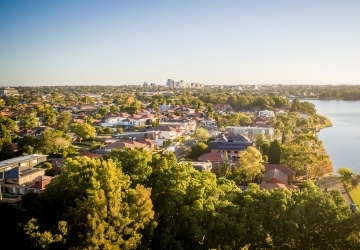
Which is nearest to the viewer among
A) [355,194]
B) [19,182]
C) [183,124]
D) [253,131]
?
[19,182]

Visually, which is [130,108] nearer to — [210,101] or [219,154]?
[210,101]

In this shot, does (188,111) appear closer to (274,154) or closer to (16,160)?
(274,154)

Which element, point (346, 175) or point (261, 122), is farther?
point (261, 122)

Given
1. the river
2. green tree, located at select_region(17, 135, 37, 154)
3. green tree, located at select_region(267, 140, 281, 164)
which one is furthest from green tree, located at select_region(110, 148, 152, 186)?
the river

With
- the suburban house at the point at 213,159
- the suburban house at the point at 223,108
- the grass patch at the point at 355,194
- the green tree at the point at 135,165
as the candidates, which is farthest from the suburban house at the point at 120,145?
the suburban house at the point at 223,108

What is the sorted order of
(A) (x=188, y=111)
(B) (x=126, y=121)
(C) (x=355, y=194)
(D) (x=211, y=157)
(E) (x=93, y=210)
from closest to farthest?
1. (E) (x=93, y=210)
2. (C) (x=355, y=194)
3. (D) (x=211, y=157)
4. (B) (x=126, y=121)
5. (A) (x=188, y=111)

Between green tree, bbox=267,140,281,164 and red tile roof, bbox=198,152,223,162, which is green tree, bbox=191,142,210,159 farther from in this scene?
green tree, bbox=267,140,281,164

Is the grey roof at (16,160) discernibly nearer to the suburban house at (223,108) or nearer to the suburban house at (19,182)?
the suburban house at (19,182)

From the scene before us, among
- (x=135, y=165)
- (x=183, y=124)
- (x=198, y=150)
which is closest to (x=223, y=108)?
(x=183, y=124)

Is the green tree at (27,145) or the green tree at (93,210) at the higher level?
the green tree at (93,210)
